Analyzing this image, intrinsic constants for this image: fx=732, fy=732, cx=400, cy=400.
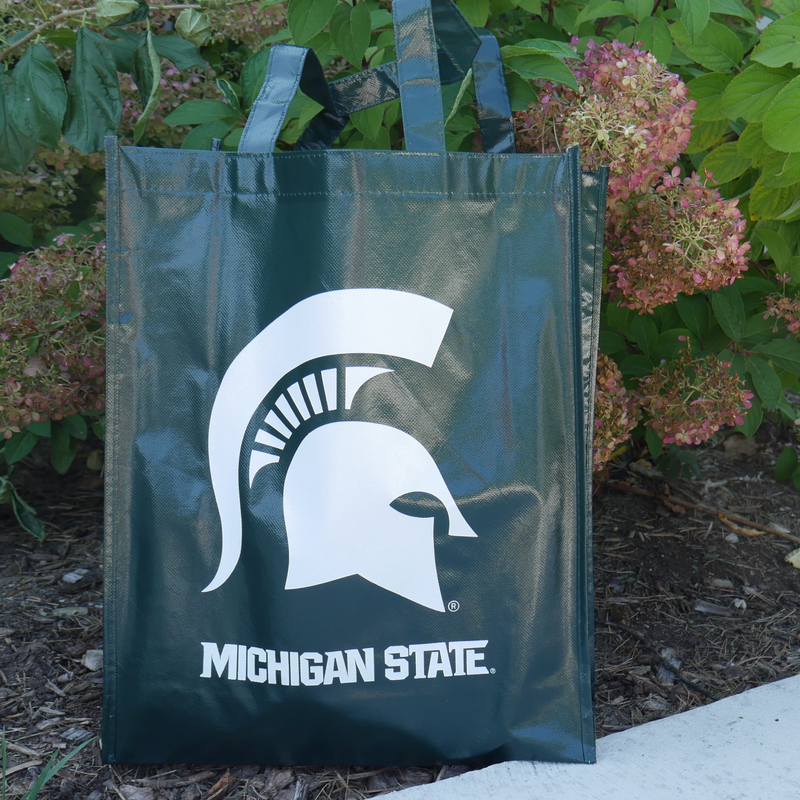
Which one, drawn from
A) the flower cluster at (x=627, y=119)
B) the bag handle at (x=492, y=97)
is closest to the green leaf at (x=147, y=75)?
the bag handle at (x=492, y=97)

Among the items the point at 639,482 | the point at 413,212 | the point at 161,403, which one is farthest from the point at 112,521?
the point at 639,482

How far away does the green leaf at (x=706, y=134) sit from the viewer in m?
1.24

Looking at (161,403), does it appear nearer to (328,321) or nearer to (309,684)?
(328,321)

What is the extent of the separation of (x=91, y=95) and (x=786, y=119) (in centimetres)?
102

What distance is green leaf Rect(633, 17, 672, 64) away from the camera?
1155 mm

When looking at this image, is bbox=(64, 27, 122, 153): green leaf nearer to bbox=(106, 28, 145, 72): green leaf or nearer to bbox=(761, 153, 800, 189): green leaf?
bbox=(106, 28, 145, 72): green leaf

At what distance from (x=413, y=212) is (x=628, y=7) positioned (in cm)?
56

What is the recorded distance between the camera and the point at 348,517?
0.96 m

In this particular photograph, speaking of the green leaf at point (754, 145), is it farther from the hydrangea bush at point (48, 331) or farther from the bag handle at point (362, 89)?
the hydrangea bush at point (48, 331)

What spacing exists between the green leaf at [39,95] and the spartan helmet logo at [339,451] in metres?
0.54

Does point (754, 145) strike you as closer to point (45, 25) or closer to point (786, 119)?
point (786, 119)

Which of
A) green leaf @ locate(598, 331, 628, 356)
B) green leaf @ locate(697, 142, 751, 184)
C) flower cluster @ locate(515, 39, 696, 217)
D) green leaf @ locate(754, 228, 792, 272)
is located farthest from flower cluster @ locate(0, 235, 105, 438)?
green leaf @ locate(754, 228, 792, 272)

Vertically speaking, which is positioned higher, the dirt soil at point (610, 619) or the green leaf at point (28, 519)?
the green leaf at point (28, 519)

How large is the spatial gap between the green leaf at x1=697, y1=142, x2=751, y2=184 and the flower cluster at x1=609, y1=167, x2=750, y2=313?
16cm
